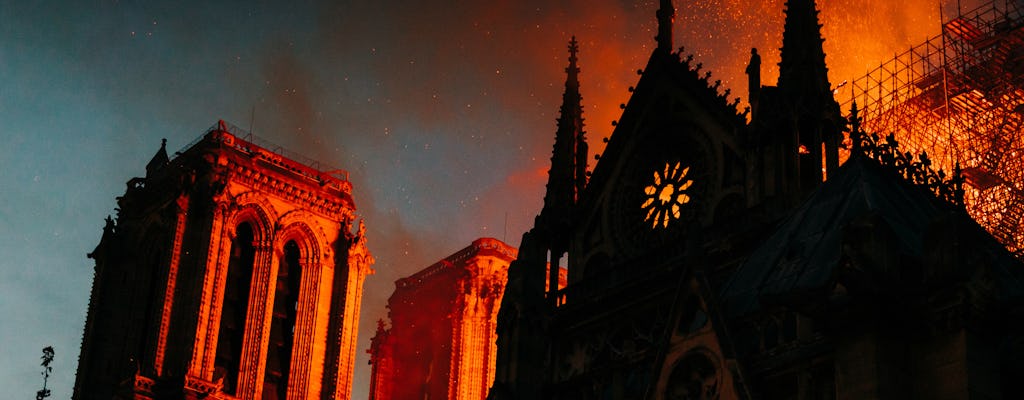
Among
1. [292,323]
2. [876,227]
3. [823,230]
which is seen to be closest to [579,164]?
[823,230]

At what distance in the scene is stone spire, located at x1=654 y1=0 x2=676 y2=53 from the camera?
3450cm

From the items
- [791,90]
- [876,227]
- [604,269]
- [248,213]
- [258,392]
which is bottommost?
[876,227]

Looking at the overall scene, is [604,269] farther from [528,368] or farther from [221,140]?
[221,140]

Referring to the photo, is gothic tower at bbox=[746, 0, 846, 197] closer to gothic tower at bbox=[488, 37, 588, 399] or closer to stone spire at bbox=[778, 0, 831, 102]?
stone spire at bbox=[778, 0, 831, 102]

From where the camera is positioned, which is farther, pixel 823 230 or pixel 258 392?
pixel 258 392

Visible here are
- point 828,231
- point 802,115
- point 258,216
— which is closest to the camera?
point 828,231

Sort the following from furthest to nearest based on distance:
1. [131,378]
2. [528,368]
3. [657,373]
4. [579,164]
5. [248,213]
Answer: [248,213]
[131,378]
[579,164]
[528,368]
[657,373]

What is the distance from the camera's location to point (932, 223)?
52.3ft

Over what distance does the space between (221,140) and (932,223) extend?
61.2 meters

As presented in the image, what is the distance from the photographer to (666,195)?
32.1m

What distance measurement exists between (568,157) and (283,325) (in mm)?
41372

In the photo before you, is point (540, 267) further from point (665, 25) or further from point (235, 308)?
point (235, 308)

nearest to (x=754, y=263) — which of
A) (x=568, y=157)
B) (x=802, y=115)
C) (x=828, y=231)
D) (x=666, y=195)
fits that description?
(x=828, y=231)

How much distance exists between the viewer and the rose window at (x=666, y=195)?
103 feet
